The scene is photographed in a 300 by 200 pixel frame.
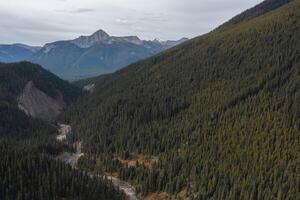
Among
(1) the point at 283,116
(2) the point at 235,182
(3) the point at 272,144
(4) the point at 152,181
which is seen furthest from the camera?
(1) the point at 283,116

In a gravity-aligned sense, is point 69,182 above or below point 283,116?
below

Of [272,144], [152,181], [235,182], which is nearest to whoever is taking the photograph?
[235,182]

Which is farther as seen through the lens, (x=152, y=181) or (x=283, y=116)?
(x=283, y=116)

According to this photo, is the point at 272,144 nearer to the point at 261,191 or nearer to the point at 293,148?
the point at 293,148

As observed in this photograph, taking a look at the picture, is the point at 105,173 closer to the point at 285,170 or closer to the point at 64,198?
the point at 64,198

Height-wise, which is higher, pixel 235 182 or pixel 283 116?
pixel 283 116

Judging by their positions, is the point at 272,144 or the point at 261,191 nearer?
the point at 261,191

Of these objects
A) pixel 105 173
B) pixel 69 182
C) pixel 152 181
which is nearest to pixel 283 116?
pixel 152 181

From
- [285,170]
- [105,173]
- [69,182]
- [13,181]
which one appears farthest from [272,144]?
[13,181]

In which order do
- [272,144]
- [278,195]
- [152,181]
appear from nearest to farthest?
[278,195] < [152,181] < [272,144]
